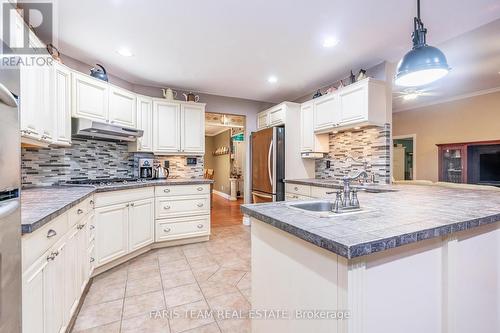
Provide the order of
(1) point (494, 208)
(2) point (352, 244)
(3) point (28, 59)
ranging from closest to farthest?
(2) point (352, 244), (1) point (494, 208), (3) point (28, 59)

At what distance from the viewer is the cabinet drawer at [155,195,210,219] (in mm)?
3084

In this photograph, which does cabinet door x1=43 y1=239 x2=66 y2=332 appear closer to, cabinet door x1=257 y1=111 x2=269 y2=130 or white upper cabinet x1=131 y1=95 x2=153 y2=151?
white upper cabinet x1=131 y1=95 x2=153 y2=151

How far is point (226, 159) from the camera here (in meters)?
8.87

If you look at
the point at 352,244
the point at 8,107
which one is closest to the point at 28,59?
the point at 8,107

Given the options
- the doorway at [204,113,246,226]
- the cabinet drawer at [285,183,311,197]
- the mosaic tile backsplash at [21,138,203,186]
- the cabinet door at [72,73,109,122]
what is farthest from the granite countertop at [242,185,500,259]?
the doorway at [204,113,246,226]

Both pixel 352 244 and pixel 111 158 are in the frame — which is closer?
pixel 352 244

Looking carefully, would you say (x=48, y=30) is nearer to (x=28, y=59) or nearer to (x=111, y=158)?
(x=28, y=59)

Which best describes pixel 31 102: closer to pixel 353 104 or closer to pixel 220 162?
pixel 353 104

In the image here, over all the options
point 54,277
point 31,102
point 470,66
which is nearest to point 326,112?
point 470,66

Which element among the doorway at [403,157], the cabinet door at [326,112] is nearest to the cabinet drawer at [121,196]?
the cabinet door at [326,112]

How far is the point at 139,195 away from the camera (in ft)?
9.21

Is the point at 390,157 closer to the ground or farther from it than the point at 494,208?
farther from it

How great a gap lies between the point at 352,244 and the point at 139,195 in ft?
8.69

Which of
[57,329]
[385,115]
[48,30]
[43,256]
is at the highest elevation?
[48,30]
